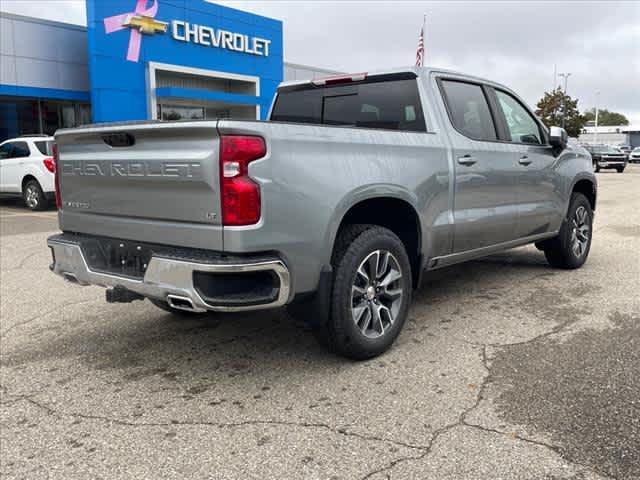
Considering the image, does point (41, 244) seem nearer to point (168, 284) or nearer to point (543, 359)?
point (168, 284)

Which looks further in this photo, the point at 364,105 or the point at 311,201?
the point at 364,105

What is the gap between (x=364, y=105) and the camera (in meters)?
Result: 4.69

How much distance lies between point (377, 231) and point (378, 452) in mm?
1482

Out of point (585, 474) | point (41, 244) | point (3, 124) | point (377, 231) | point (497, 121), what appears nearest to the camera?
point (585, 474)

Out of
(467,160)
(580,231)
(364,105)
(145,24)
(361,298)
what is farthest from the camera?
(145,24)

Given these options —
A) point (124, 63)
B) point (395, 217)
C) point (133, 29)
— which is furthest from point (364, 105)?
point (133, 29)

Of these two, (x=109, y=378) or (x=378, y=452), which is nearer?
(x=378, y=452)

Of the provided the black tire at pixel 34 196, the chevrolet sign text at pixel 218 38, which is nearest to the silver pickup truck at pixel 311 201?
the black tire at pixel 34 196

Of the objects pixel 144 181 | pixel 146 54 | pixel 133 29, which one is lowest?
pixel 144 181

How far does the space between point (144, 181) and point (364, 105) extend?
2.02 metres

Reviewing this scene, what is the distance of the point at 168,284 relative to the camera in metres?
3.15

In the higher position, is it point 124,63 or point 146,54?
point 146,54

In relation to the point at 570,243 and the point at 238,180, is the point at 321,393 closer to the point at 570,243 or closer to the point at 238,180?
the point at 238,180

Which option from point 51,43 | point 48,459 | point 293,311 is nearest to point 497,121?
point 293,311
